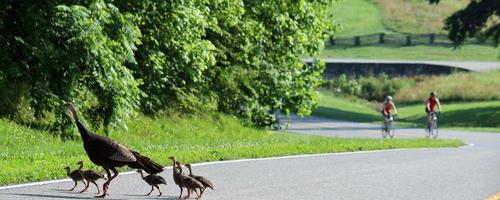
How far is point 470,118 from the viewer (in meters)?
55.2

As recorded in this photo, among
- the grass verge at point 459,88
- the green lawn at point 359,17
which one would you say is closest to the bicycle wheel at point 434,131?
the grass verge at point 459,88

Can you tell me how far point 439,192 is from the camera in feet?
52.1

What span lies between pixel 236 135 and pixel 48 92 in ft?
25.7

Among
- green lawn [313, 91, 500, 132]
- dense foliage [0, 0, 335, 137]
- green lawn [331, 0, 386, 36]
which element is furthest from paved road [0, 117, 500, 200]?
green lawn [331, 0, 386, 36]

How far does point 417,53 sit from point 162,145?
76719 mm

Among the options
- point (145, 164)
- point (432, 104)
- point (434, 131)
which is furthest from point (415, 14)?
point (145, 164)

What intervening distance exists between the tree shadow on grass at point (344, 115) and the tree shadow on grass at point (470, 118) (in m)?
1.84

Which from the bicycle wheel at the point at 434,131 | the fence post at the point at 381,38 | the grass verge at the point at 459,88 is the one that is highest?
the bicycle wheel at the point at 434,131

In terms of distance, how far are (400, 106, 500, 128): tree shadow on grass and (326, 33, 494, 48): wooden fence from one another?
150ft

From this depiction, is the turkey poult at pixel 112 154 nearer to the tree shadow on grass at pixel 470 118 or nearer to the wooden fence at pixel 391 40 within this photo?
the tree shadow on grass at pixel 470 118

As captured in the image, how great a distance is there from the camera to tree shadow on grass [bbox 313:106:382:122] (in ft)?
187

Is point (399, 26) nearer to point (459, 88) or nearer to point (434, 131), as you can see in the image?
point (459, 88)

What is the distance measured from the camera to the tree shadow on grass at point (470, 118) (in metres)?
53.3

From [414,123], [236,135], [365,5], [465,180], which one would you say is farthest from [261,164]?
[365,5]
